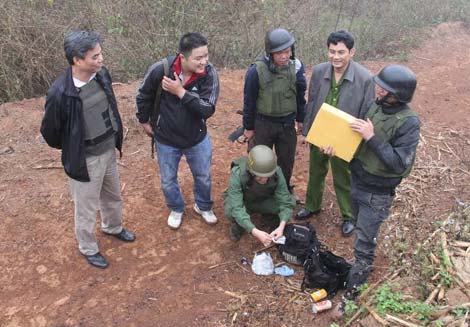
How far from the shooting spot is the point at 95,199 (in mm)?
3850

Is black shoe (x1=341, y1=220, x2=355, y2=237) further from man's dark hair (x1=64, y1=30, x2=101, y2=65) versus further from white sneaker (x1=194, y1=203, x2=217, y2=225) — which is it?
man's dark hair (x1=64, y1=30, x2=101, y2=65)

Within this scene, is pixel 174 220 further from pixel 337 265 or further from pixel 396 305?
pixel 396 305

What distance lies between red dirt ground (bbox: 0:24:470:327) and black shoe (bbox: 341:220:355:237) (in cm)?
8

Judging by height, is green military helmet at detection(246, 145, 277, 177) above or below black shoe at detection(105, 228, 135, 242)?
above

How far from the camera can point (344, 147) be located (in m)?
3.49

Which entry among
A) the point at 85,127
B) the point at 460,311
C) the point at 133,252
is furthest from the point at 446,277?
the point at 85,127

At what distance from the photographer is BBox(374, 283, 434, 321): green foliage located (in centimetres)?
285

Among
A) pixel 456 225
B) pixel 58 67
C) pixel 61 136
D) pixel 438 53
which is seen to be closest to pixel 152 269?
pixel 61 136

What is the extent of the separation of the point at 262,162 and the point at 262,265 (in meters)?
0.99

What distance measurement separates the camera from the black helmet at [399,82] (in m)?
3.07

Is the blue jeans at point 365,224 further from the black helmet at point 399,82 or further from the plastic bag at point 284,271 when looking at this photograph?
the black helmet at point 399,82

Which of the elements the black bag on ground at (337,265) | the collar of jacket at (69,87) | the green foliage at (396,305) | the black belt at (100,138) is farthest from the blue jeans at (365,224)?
the collar of jacket at (69,87)

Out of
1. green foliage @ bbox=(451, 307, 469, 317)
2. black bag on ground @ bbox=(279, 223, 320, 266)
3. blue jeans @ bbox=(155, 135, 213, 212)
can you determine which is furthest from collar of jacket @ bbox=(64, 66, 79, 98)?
green foliage @ bbox=(451, 307, 469, 317)

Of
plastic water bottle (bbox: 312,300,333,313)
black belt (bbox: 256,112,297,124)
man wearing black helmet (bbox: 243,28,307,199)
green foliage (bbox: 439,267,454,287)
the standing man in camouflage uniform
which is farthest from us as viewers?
black belt (bbox: 256,112,297,124)
